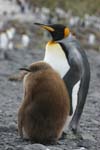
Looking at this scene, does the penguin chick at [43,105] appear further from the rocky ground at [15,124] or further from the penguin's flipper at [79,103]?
the penguin's flipper at [79,103]

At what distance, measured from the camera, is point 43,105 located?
16.1ft

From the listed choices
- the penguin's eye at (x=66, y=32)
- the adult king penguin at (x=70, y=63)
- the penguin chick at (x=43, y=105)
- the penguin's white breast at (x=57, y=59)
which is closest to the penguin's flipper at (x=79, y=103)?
the adult king penguin at (x=70, y=63)

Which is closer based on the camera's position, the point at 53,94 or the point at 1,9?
the point at 53,94

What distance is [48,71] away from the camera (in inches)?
197

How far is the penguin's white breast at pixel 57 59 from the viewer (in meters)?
5.52

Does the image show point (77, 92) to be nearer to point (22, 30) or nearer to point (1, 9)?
point (22, 30)

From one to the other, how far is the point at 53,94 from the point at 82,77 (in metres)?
0.87

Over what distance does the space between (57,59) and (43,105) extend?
784 millimetres

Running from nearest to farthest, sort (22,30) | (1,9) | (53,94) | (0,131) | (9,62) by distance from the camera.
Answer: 1. (53,94)
2. (0,131)
3. (9,62)
4. (22,30)
5. (1,9)

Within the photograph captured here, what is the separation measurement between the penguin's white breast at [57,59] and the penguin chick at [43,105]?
18.8 inches

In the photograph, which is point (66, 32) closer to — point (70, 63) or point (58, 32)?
point (58, 32)

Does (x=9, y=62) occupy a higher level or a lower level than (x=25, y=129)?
lower

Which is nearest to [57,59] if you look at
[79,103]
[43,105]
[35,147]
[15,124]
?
[79,103]

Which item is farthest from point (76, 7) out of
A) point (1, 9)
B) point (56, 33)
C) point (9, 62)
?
point (56, 33)
